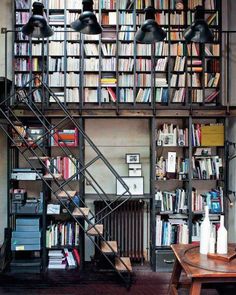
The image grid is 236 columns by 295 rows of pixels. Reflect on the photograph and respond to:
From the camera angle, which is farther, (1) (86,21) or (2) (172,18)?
(2) (172,18)

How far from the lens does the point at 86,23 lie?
4422 mm

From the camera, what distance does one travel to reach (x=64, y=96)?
212 inches

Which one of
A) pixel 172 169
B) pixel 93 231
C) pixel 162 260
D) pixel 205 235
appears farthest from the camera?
pixel 172 169

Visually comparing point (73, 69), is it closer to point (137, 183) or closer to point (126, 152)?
point (126, 152)

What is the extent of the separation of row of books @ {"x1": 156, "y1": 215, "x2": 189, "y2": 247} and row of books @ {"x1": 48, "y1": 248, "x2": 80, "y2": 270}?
1.18m

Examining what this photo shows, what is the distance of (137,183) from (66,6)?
2749 mm

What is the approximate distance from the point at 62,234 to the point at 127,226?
96 centimetres

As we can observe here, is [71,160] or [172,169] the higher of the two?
[71,160]

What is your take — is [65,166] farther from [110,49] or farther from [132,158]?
[110,49]

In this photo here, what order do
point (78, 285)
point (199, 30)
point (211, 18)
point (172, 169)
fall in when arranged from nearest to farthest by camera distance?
point (199, 30) < point (78, 285) < point (172, 169) < point (211, 18)

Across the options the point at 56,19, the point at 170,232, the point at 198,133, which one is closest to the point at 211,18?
the point at 198,133

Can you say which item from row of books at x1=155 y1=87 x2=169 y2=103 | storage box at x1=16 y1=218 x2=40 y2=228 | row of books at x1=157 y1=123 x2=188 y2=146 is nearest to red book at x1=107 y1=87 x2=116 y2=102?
row of books at x1=155 y1=87 x2=169 y2=103

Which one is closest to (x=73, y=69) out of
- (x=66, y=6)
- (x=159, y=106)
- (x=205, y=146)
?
(x=66, y=6)

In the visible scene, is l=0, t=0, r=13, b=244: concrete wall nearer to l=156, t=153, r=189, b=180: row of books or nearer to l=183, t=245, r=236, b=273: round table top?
l=156, t=153, r=189, b=180: row of books
